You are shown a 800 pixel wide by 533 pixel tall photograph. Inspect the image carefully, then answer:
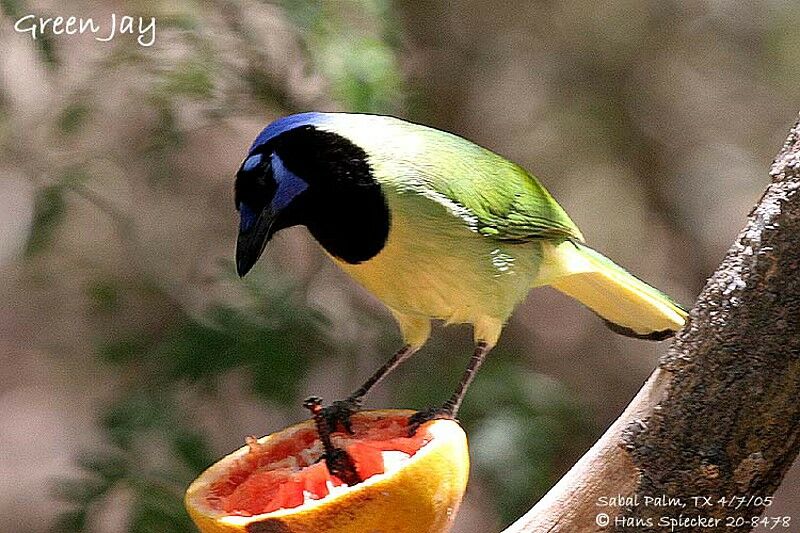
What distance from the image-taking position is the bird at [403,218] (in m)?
1.71

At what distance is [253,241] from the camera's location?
1.62m

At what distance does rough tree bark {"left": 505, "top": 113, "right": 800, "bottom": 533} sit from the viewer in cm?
130

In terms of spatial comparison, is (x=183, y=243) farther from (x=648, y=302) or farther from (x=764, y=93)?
(x=764, y=93)

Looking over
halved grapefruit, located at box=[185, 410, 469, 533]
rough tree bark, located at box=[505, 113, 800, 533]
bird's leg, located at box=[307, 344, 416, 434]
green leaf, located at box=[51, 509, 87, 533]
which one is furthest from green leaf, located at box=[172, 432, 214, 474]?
rough tree bark, located at box=[505, 113, 800, 533]

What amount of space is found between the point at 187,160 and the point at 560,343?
56.3 inches

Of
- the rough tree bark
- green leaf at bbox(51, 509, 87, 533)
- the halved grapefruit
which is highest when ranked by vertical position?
the rough tree bark

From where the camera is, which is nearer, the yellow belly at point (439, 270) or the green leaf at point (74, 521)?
the yellow belly at point (439, 270)

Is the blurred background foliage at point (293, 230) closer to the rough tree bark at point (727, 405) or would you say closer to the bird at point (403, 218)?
the bird at point (403, 218)

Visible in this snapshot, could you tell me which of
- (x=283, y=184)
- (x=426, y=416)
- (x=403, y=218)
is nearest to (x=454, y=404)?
(x=426, y=416)

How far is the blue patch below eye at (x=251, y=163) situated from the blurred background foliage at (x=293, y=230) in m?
0.49

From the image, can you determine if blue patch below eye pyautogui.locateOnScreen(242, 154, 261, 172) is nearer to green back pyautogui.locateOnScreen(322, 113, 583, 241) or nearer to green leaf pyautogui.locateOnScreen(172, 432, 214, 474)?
green back pyautogui.locateOnScreen(322, 113, 583, 241)

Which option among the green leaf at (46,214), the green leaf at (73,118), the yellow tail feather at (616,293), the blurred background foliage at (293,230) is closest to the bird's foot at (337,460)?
the yellow tail feather at (616,293)

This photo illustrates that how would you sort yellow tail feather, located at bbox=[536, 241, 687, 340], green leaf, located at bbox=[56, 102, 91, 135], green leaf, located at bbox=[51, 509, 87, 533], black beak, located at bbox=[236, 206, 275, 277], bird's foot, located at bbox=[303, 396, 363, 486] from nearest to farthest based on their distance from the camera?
bird's foot, located at bbox=[303, 396, 363, 486] → black beak, located at bbox=[236, 206, 275, 277] → yellow tail feather, located at bbox=[536, 241, 687, 340] → green leaf, located at bbox=[51, 509, 87, 533] → green leaf, located at bbox=[56, 102, 91, 135]

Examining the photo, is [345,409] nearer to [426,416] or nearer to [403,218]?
[426,416]
